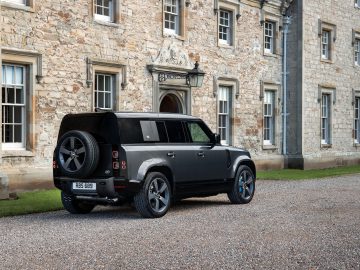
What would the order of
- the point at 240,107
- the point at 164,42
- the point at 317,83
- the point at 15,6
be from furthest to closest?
the point at 317,83, the point at 240,107, the point at 164,42, the point at 15,6

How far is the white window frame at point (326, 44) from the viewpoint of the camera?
29.0m

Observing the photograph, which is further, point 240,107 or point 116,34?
point 240,107

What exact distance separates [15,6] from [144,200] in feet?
23.9

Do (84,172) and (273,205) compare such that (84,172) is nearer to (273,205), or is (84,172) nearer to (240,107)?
(273,205)

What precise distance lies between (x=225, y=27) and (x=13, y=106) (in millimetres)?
10013

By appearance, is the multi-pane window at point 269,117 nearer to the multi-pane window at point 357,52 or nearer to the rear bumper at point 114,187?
the multi-pane window at point 357,52

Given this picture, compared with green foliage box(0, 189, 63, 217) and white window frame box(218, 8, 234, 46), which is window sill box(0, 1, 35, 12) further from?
white window frame box(218, 8, 234, 46)

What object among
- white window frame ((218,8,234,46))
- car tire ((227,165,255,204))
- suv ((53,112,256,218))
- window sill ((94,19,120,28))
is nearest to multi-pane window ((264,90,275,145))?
white window frame ((218,8,234,46))

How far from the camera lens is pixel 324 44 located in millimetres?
29094

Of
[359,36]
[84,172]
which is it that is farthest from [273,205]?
[359,36]

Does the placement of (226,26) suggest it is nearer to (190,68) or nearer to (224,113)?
(190,68)

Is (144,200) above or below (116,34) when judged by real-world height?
below

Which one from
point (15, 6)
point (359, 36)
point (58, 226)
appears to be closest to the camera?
point (58, 226)

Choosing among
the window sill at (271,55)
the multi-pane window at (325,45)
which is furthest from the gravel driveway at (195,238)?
the multi-pane window at (325,45)
